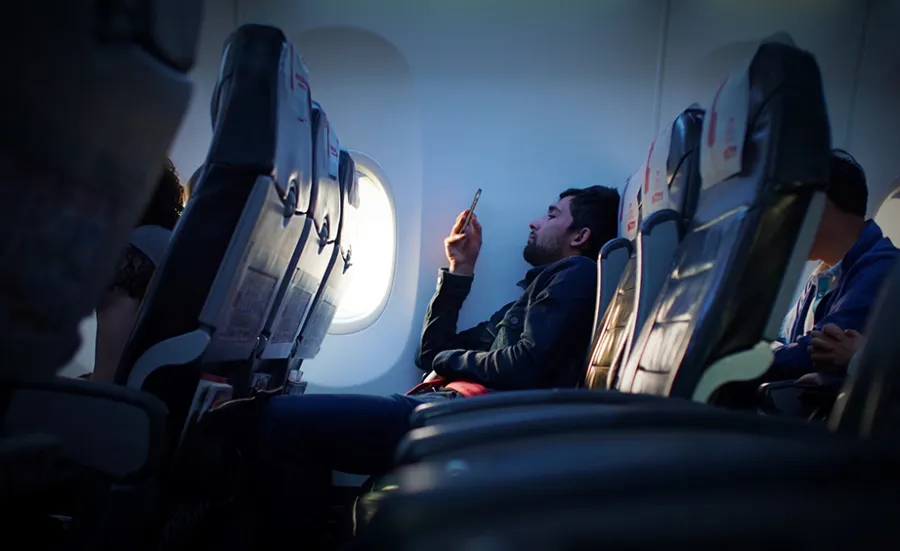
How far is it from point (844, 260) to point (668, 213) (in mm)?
693

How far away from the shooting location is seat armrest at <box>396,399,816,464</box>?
0.53 m

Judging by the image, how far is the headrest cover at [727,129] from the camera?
136cm

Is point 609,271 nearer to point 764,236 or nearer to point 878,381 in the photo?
point 764,236

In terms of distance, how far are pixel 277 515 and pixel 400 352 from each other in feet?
5.73

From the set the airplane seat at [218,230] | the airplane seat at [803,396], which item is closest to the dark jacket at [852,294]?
the airplane seat at [803,396]

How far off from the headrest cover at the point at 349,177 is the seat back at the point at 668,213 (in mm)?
1168

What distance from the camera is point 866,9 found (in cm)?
337

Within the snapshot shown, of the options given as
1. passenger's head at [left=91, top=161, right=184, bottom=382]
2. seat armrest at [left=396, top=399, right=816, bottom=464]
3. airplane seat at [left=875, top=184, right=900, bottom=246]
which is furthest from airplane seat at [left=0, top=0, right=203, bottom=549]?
airplane seat at [left=875, top=184, right=900, bottom=246]

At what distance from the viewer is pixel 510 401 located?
1005 millimetres

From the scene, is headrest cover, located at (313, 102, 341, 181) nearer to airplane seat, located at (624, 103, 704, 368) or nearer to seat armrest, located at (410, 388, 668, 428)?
airplane seat, located at (624, 103, 704, 368)

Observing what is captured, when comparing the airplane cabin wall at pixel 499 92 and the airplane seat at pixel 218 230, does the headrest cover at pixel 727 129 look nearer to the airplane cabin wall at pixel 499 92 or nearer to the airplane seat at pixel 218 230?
the airplane seat at pixel 218 230

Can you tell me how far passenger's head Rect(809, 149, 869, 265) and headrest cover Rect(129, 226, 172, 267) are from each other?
2015 millimetres

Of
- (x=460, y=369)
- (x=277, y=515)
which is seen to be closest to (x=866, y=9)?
(x=460, y=369)

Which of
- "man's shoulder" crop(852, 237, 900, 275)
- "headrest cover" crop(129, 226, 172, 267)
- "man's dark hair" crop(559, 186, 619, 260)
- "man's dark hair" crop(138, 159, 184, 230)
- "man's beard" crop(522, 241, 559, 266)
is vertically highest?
"man's dark hair" crop(559, 186, 619, 260)
